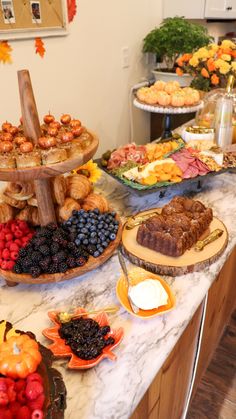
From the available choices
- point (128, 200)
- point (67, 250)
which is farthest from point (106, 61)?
point (67, 250)

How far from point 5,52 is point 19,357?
174 cm

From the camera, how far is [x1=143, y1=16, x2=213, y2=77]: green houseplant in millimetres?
2541

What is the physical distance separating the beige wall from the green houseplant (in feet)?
0.73

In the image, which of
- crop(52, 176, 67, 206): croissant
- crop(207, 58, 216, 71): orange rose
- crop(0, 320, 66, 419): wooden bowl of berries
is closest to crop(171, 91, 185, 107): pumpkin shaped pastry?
crop(207, 58, 216, 71): orange rose

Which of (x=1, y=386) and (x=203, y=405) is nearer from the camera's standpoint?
(x=1, y=386)

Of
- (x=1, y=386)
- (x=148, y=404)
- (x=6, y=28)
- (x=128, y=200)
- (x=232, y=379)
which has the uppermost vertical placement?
(x=6, y=28)

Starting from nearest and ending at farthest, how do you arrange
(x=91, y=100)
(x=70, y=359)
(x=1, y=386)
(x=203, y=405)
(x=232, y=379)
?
(x=1, y=386) < (x=70, y=359) < (x=203, y=405) < (x=232, y=379) < (x=91, y=100)

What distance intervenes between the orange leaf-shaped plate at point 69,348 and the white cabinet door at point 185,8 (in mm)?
2870

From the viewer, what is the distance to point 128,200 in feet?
4.44

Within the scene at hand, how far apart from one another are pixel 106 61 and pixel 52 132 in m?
1.90

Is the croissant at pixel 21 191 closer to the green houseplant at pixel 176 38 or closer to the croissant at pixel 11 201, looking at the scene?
the croissant at pixel 11 201

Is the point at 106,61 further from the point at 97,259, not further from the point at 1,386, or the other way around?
the point at 1,386

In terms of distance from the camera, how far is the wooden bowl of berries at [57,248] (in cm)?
87

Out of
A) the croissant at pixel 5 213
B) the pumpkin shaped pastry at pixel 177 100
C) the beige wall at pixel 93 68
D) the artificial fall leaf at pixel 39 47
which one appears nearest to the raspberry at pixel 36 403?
the croissant at pixel 5 213
